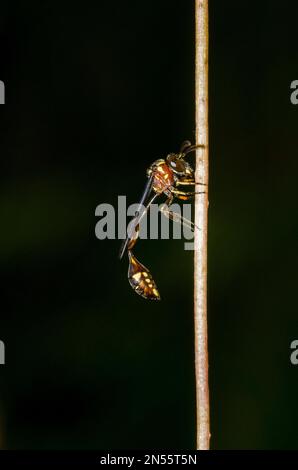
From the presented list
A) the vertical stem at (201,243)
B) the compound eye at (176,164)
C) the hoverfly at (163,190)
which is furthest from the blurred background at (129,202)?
the vertical stem at (201,243)

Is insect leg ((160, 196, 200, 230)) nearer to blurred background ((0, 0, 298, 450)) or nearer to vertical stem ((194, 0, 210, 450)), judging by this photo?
vertical stem ((194, 0, 210, 450))

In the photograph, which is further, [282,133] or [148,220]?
[282,133]

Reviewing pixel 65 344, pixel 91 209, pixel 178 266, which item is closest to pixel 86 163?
pixel 91 209

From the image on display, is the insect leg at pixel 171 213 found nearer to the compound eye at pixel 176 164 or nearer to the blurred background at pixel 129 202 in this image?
the compound eye at pixel 176 164

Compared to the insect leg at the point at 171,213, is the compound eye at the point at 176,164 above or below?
above

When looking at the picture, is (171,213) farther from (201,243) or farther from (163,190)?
(201,243)
